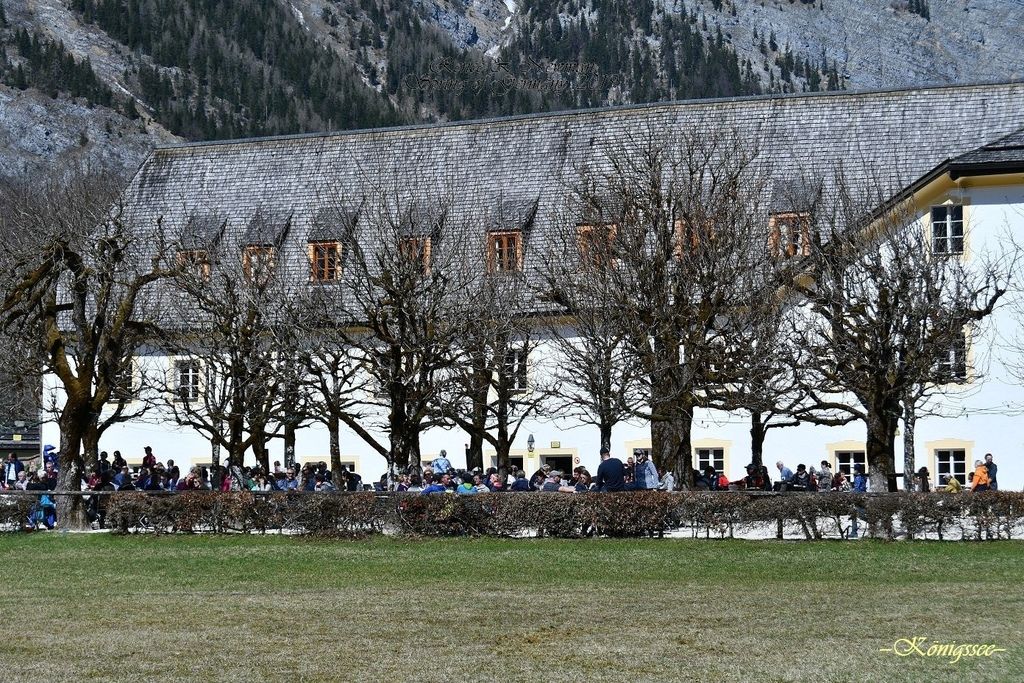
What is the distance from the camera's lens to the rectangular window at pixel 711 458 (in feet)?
158

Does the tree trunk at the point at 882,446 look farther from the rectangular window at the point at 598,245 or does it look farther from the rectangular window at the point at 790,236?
the rectangular window at the point at 598,245

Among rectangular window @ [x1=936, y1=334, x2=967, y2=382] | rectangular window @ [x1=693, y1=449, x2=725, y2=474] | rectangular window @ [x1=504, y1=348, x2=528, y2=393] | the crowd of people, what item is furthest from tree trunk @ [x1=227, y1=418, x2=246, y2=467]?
rectangular window @ [x1=936, y1=334, x2=967, y2=382]

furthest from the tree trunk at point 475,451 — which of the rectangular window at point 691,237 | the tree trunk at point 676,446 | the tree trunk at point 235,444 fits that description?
the rectangular window at point 691,237

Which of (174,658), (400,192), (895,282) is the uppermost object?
(400,192)

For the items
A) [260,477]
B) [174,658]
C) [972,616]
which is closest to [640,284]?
[260,477]

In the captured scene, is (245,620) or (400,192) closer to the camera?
(245,620)

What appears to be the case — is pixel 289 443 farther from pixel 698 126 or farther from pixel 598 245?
Result: pixel 698 126

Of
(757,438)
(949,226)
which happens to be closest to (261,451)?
(757,438)

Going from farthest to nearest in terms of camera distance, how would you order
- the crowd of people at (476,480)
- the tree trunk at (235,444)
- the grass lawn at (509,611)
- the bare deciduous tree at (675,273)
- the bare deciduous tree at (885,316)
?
the tree trunk at (235,444) → the bare deciduous tree at (675,273) → the bare deciduous tree at (885,316) → the crowd of people at (476,480) → the grass lawn at (509,611)

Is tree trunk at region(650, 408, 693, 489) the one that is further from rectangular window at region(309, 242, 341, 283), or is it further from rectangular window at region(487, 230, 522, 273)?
rectangular window at region(309, 242, 341, 283)

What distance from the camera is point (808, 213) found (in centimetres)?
4103

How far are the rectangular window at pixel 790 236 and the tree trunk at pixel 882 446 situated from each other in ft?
18.1

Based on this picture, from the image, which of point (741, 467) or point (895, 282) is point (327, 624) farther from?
point (741, 467)

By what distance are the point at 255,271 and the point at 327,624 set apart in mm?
27823
